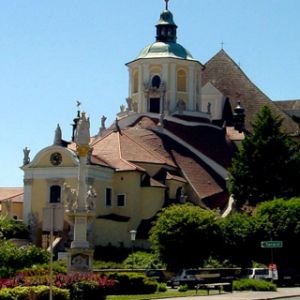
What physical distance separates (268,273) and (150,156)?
2630 centimetres

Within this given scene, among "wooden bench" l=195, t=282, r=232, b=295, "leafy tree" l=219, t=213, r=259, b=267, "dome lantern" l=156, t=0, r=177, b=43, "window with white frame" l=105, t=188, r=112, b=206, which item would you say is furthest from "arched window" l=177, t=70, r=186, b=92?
"wooden bench" l=195, t=282, r=232, b=295

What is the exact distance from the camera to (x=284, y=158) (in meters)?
74.9

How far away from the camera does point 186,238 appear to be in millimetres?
59031

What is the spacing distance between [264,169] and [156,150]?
10789mm

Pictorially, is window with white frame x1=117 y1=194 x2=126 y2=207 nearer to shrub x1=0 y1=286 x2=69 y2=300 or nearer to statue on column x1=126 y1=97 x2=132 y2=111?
statue on column x1=126 y1=97 x2=132 y2=111

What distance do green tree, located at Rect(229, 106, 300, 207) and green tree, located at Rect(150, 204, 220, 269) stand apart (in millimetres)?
14140

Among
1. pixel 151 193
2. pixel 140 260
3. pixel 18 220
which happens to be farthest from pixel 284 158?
pixel 18 220

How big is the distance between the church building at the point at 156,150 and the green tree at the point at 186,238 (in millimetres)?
8114

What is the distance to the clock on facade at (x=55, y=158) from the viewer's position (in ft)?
242

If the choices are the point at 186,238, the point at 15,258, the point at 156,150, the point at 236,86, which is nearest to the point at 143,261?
the point at 186,238

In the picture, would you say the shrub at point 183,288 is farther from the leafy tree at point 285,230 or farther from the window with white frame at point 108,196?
the window with white frame at point 108,196

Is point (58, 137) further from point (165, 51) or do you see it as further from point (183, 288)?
point (183, 288)

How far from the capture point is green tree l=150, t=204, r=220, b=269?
58.9m

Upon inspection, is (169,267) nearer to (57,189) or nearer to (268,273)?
(268,273)
